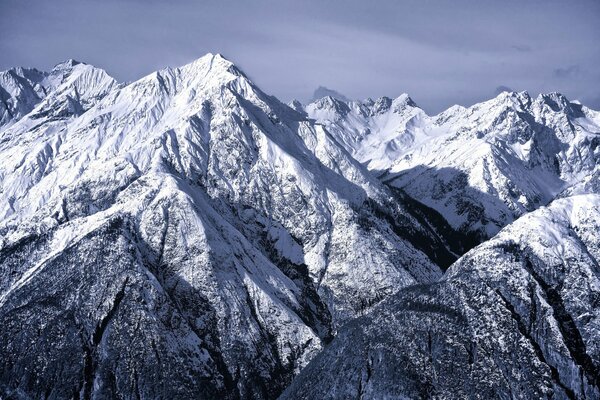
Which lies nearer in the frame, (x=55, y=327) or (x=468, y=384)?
(x=468, y=384)

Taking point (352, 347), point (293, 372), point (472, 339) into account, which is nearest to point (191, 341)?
point (293, 372)

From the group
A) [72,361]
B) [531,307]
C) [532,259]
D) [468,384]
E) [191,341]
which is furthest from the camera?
[191,341]

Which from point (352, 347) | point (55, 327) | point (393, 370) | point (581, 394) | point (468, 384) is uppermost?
point (55, 327)

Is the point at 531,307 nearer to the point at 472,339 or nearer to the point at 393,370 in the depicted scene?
the point at 472,339

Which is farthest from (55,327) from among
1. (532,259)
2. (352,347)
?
(532,259)

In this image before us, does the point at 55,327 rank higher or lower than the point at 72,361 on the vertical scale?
higher

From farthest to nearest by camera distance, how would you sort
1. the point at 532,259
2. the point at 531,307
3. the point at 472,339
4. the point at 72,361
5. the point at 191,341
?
1. the point at 191,341
2. the point at 72,361
3. the point at 532,259
4. the point at 531,307
5. the point at 472,339
